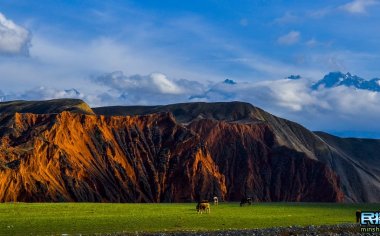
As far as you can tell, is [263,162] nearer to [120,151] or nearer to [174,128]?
[174,128]

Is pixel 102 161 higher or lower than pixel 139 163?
lower

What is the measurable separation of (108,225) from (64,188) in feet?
263

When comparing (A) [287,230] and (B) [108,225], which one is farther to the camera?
(B) [108,225]

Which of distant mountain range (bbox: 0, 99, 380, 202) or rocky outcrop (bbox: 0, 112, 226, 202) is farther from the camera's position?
distant mountain range (bbox: 0, 99, 380, 202)

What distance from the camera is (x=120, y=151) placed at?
15662 centimetres

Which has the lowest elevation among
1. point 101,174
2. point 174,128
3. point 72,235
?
point 72,235

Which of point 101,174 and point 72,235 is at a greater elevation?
point 101,174

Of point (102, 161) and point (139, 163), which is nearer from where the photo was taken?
point (102, 161)

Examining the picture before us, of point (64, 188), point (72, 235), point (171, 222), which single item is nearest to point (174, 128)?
point (64, 188)

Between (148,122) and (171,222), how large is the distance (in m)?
119

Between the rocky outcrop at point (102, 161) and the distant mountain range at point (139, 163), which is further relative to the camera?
the distant mountain range at point (139, 163)

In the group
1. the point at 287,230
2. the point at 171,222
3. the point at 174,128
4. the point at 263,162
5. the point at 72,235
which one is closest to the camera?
the point at 72,235

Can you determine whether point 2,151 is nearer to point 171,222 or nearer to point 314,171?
point 171,222

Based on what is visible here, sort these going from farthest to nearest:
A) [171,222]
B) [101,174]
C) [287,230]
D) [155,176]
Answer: [155,176] → [101,174] → [171,222] → [287,230]
